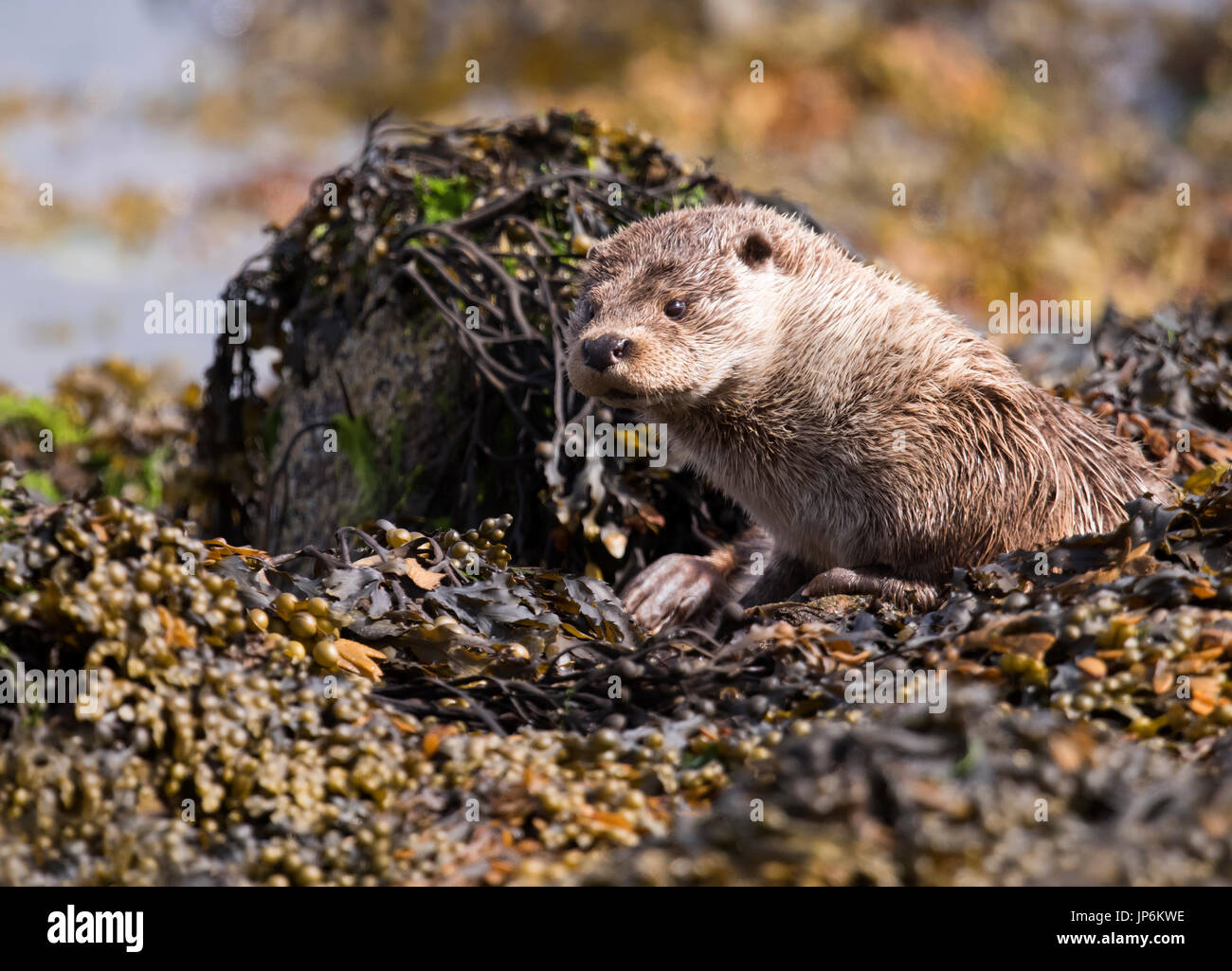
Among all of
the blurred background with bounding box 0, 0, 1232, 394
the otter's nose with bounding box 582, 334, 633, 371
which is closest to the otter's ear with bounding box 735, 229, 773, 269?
the otter's nose with bounding box 582, 334, 633, 371

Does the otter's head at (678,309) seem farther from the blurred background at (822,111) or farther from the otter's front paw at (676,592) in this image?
the blurred background at (822,111)

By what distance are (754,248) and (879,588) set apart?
1.01 metres

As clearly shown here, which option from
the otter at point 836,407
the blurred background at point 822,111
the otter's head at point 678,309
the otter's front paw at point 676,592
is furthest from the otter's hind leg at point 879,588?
the blurred background at point 822,111

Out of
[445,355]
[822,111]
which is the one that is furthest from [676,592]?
[822,111]

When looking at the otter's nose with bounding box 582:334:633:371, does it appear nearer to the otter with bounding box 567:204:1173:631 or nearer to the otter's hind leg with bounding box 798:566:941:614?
the otter with bounding box 567:204:1173:631

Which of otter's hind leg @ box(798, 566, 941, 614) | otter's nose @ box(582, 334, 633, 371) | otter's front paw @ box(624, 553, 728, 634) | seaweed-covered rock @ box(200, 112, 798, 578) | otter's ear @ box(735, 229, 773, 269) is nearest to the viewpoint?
otter's nose @ box(582, 334, 633, 371)

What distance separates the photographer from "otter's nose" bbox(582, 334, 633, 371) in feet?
9.45

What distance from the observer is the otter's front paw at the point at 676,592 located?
3393 mm

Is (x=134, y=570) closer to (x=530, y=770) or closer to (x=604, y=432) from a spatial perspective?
(x=530, y=770)

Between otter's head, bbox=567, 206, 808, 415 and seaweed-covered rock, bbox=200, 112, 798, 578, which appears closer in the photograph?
otter's head, bbox=567, 206, 808, 415

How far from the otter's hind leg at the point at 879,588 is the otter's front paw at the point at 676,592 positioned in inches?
18.9

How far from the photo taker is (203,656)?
7.55 feet
